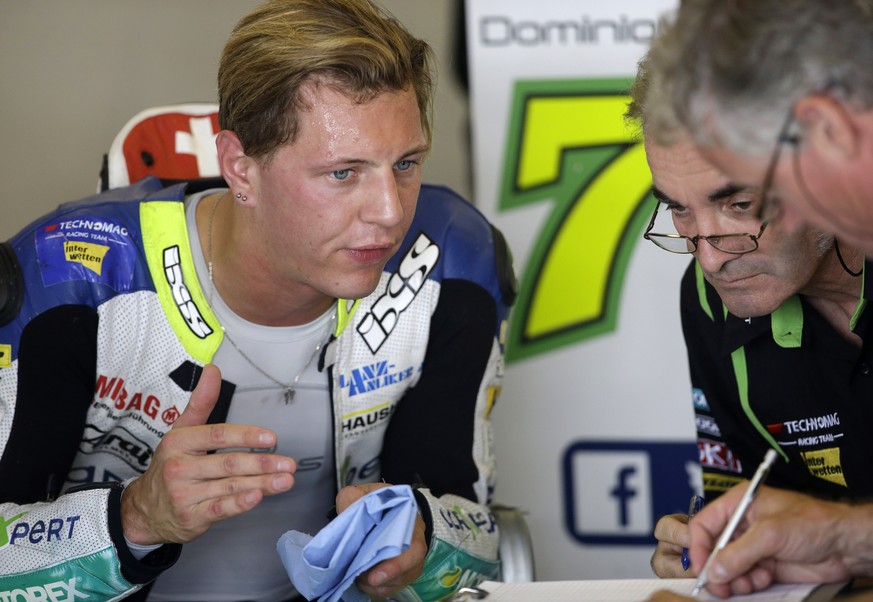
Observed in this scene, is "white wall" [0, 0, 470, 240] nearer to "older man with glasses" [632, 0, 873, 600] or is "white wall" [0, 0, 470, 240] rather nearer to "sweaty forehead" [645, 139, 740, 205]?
"sweaty forehead" [645, 139, 740, 205]

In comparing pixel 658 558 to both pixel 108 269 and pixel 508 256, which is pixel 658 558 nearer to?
pixel 508 256

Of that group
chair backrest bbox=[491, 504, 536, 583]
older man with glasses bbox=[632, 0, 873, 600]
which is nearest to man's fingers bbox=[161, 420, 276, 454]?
chair backrest bbox=[491, 504, 536, 583]

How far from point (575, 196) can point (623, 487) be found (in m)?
0.64

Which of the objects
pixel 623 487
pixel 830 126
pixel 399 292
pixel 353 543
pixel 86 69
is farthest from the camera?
A: pixel 86 69

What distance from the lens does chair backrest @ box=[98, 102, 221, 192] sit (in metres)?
1.75

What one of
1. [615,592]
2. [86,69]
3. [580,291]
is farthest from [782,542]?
[86,69]

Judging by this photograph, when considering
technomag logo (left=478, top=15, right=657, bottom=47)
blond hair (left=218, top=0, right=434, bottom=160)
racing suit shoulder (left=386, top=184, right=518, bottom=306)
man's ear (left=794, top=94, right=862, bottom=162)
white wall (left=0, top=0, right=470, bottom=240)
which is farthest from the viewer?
white wall (left=0, top=0, right=470, bottom=240)

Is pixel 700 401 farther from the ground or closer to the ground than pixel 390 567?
farther from the ground

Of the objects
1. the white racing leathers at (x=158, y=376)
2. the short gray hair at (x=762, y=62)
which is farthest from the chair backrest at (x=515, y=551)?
the short gray hair at (x=762, y=62)

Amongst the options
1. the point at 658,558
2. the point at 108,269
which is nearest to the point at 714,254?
the point at 658,558

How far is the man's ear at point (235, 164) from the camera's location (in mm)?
1464

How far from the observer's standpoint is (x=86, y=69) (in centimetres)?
251

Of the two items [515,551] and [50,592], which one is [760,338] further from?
[50,592]

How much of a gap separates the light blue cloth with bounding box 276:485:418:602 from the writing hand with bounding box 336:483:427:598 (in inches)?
1.7
